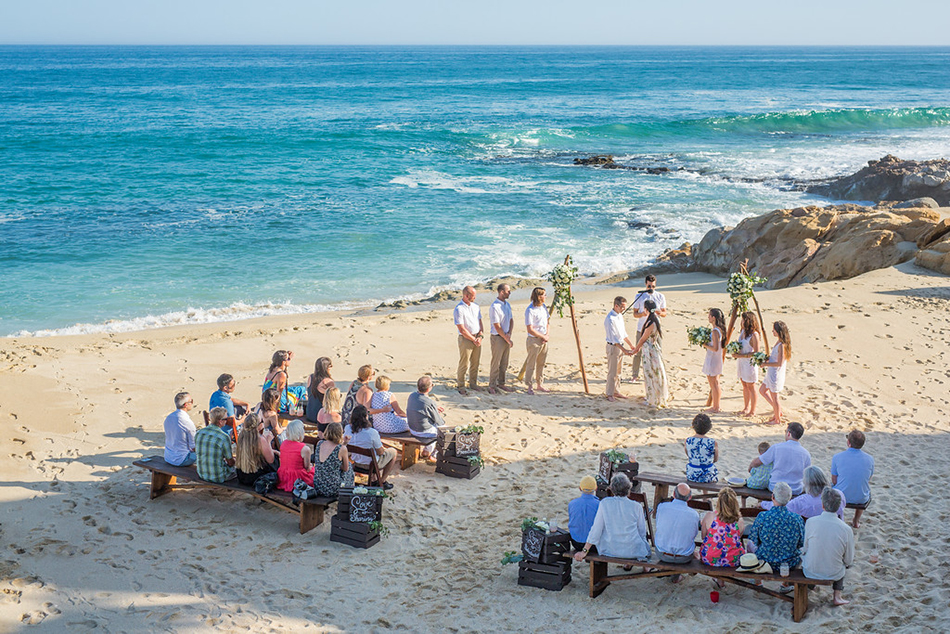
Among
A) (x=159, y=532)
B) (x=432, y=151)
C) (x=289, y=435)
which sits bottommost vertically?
(x=159, y=532)

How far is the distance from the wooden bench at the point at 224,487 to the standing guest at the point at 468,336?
3837mm

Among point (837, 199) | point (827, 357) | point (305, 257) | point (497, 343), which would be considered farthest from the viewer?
point (837, 199)

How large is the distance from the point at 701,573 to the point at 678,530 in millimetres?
396

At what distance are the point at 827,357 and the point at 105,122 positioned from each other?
1860 inches

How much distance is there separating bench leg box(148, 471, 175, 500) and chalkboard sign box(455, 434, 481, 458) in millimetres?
3095

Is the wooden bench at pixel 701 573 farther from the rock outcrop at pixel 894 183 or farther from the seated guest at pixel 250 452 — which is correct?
the rock outcrop at pixel 894 183

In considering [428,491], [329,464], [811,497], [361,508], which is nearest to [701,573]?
[811,497]

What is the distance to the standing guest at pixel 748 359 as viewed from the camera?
1028 centimetres

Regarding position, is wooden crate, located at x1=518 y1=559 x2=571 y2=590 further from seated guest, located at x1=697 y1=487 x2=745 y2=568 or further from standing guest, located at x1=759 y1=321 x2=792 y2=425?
standing guest, located at x1=759 y1=321 x2=792 y2=425

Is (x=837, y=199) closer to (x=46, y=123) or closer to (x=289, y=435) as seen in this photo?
(x=289, y=435)

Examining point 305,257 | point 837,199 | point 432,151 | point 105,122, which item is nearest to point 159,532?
point 305,257

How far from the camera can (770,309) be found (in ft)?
49.9

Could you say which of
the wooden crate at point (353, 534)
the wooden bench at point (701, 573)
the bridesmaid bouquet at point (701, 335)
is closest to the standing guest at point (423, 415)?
the wooden crate at point (353, 534)

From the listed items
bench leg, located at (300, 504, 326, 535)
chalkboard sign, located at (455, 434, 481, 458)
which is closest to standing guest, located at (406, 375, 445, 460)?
chalkboard sign, located at (455, 434, 481, 458)
